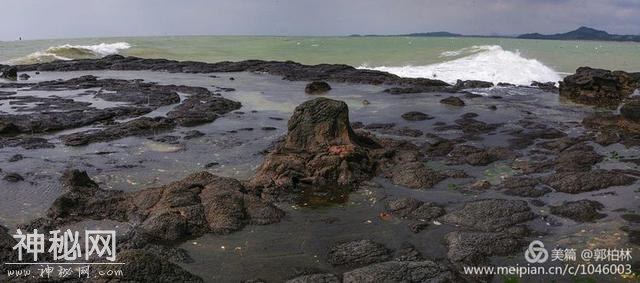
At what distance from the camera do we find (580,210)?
979 centimetres

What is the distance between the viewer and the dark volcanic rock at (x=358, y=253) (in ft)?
26.3

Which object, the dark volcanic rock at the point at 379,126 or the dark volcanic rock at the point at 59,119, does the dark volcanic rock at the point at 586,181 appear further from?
the dark volcanic rock at the point at 59,119

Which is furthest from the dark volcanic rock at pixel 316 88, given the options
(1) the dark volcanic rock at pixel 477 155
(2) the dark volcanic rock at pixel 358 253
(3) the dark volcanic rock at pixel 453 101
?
(2) the dark volcanic rock at pixel 358 253

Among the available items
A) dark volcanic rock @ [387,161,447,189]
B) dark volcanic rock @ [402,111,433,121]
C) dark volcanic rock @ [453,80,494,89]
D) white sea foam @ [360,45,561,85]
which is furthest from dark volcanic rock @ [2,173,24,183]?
white sea foam @ [360,45,561,85]

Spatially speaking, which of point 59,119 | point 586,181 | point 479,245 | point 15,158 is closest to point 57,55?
point 59,119

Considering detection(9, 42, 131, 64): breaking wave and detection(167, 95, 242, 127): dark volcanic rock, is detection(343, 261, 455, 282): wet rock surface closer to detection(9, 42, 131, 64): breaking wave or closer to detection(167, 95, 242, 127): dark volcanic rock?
detection(167, 95, 242, 127): dark volcanic rock

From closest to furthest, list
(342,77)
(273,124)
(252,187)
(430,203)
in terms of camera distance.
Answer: (430,203)
(252,187)
(273,124)
(342,77)

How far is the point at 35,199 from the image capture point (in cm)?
1089

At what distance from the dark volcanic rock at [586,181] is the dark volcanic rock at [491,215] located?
1740mm

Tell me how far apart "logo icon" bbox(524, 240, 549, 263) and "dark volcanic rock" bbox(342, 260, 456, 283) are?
6.93ft

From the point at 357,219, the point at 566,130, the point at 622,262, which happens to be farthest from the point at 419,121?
the point at 622,262

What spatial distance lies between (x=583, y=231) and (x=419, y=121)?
35.6 feet

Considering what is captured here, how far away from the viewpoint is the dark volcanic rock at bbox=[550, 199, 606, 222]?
9570mm

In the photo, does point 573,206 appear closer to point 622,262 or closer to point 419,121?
point 622,262
